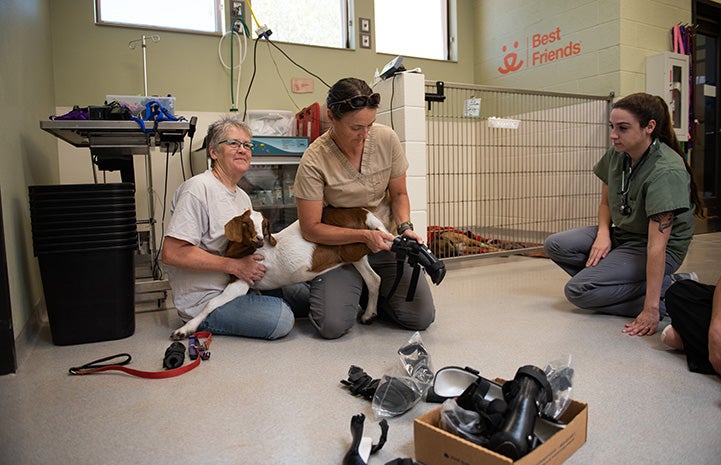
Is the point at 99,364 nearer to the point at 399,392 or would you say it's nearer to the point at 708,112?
the point at 399,392

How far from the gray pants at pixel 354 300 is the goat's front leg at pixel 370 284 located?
0.09 ft

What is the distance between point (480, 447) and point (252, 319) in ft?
4.15

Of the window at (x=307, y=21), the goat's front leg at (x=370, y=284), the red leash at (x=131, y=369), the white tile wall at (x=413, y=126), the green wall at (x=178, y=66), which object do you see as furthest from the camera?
the window at (x=307, y=21)

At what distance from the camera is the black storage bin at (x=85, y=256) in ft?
6.28

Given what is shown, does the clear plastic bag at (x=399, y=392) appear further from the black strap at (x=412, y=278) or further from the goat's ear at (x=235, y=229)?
the goat's ear at (x=235, y=229)

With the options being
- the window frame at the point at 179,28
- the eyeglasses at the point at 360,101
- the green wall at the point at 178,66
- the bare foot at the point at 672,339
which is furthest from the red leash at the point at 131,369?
the window frame at the point at 179,28

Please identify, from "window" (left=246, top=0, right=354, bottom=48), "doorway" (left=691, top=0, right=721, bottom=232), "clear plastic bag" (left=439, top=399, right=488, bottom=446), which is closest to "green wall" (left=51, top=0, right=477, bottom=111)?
"window" (left=246, top=0, right=354, bottom=48)

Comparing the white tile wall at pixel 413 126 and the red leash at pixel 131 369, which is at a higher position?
the white tile wall at pixel 413 126

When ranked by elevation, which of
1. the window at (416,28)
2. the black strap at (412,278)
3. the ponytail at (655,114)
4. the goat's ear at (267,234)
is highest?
the window at (416,28)

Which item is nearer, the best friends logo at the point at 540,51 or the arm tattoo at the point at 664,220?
the arm tattoo at the point at 664,220

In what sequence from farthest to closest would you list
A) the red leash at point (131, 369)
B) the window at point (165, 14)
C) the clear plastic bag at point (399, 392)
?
1. the window at point (165, 14)
2. the red leash at point (131, 369)
3. the clear plastic bag at point (399, 392)

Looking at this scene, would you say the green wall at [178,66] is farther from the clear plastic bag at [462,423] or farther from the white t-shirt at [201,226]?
the clear plastic bag at [462,423]

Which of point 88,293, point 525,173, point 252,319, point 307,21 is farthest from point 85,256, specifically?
point 525,173

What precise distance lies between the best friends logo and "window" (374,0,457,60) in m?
0.61
